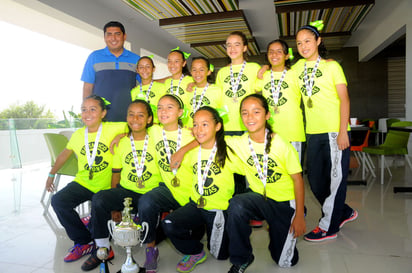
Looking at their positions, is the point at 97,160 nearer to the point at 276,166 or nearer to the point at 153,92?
the point at 153,92

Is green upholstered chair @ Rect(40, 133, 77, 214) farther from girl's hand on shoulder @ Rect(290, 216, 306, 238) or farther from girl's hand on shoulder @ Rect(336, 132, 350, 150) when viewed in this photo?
girl's hand on shoulder @ Rect(336, 132, 350, 150)

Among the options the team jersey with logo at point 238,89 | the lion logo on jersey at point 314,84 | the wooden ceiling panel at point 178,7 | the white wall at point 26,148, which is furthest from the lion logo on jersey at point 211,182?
the white wall at point 26,148

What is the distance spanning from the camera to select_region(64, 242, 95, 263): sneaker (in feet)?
7.37

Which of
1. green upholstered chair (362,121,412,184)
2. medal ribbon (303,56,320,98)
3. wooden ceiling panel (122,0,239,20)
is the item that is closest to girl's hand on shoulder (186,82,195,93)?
medal ribbon (303,56,320,98)

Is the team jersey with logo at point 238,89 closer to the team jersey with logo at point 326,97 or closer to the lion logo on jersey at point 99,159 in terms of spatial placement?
the team jersey with logo at point 326,97

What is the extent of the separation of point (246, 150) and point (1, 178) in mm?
5737

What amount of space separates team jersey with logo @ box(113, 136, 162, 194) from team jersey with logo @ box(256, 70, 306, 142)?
1025 mm

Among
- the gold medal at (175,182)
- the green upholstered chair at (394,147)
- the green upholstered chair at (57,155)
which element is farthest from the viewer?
the green upholstered chair at (394,147)

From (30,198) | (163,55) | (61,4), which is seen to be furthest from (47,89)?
(30,198)

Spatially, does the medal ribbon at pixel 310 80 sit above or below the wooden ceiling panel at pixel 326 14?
below

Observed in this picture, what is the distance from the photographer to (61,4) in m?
5.09

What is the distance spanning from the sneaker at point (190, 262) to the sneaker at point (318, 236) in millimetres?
916

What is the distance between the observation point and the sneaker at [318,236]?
97.3 inches

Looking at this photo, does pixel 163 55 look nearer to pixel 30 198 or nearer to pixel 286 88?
pixel 30 198
